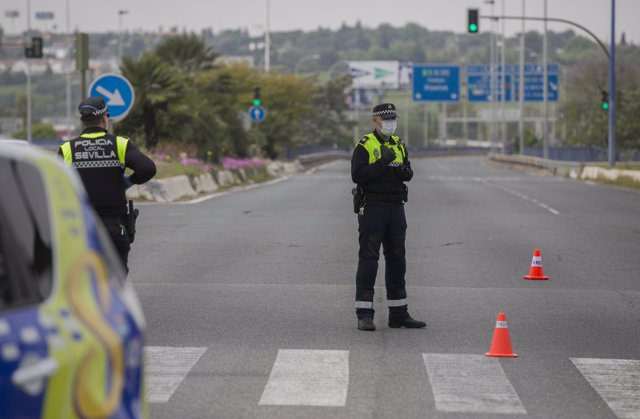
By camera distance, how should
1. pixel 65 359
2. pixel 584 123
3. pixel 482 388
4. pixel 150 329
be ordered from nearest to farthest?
pixel 65 359, pixel 482 388, pixel 150 329, pixel 584 123

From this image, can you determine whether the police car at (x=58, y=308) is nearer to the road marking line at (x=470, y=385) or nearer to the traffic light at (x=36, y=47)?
the road marking line at (x=470, y=385)

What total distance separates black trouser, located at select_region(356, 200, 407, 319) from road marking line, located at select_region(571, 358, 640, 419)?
72.5 inches

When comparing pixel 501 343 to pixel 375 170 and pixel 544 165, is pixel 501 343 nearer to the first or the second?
pixel 375 170

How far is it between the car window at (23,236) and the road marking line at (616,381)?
4246 mm

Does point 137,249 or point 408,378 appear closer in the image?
point 408,378

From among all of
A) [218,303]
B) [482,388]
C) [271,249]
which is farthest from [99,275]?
[271,249]

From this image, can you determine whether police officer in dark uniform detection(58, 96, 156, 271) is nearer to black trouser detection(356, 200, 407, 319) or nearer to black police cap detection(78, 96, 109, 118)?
black police cap detection(78, 96, 109, 118)

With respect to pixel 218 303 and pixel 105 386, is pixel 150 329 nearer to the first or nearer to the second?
pixel 218 303

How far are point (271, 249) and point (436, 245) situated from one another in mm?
2393

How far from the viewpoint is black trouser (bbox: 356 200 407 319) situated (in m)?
10.6

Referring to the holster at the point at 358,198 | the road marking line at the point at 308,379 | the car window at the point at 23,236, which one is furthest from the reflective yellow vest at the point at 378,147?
the car window at the point at 23,236

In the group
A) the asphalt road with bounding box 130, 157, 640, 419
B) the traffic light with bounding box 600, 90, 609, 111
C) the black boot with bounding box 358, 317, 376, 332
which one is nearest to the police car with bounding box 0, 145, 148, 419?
the asphalt road with bounding box 130, 157, 640, 419

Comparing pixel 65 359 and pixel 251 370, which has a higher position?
pixel 65 359

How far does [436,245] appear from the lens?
62.2 ft
